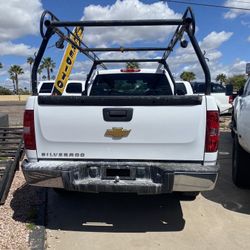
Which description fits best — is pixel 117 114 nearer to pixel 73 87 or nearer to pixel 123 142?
pixel 123 142

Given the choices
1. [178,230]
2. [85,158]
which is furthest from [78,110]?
[178,230]

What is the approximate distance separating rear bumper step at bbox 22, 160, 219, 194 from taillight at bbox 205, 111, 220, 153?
22cm

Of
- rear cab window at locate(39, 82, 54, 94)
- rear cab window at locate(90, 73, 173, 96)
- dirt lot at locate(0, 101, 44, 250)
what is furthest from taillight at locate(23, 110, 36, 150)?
rear cab window at locate(39, 82, 54, 94)

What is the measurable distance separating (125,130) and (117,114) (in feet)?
0.65

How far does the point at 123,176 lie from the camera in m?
4.52

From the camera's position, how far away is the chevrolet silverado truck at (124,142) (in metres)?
4.36

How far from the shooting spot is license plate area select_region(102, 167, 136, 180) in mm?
4480

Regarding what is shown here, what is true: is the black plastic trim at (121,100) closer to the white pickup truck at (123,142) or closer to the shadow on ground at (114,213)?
the white pickup truck at (123,142)

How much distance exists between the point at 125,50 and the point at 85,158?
4.13 metres

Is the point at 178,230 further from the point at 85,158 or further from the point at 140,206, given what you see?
the point at 85,158

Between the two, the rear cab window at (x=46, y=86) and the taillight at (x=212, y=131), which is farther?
the rear cab window at (x=46, y=86)

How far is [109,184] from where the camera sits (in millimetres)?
4461

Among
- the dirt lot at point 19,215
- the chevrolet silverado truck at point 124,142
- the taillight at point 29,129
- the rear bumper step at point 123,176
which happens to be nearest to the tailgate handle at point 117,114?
the chevrolet silverado truck at point 124,142

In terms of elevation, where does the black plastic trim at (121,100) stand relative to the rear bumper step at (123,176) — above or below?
above
